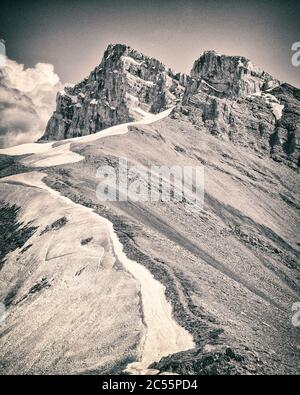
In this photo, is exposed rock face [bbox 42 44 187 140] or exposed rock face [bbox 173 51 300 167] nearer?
exposed rock face [bbox 173 51 300 167]

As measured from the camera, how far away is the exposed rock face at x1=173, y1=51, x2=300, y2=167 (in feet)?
293

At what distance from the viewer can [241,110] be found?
94438 millimetres

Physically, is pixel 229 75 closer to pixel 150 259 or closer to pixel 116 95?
pixel 116 95

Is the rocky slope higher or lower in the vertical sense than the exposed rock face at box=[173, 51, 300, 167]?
lower

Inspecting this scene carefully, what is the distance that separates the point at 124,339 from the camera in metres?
21.2

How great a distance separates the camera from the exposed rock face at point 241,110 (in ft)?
293

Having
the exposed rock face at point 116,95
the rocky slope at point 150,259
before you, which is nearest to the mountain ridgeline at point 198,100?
the exposed rock face at point 116,95

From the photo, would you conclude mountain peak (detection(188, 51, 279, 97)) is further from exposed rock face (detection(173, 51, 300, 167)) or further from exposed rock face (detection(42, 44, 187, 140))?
exposed rock face (detection(42, 44, 187, 140))

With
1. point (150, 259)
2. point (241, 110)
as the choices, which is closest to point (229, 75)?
point (241, 110)

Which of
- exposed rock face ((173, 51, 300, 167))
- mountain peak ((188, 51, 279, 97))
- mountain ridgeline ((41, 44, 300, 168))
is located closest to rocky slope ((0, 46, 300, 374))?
exposed rock face ((173, 51, 300, 167))

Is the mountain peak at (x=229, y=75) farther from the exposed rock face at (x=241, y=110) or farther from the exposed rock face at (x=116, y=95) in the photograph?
the exposed rock face at (x=116, y=95)

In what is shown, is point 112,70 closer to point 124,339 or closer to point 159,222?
point 159,222

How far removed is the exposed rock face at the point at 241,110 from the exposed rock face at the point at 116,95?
27.6 metres
